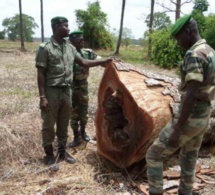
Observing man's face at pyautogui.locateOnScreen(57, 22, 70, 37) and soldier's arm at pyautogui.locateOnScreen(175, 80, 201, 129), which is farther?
man's face at pyautogui.locateOnScreen(57, 22, 70, 37)

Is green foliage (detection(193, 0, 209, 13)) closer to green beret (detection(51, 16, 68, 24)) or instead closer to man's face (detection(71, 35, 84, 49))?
man's face (detection(71, 35, 84, 49))

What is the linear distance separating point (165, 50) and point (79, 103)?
10.6 metres

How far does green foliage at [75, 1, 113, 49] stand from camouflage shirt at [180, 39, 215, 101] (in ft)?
73.1

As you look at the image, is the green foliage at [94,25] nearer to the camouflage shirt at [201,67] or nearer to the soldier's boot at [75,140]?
the soldier's boot at [75,140]

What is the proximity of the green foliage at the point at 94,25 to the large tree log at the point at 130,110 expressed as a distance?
21027 millimetres

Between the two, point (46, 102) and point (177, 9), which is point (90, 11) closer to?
point (177, 9)

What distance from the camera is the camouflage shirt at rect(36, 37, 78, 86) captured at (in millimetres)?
3467

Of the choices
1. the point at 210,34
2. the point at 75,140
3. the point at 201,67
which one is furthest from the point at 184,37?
the point at 210,34

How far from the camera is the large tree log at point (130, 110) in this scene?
3.24m

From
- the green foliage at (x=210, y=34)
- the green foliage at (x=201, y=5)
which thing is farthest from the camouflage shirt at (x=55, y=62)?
the green foliage at (x=201, y=5)

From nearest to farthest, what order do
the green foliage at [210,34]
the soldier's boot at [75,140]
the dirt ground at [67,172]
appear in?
the dirt ground at [67,172] < the soldier's boot at [75,140] < the green foliage at [210,34]

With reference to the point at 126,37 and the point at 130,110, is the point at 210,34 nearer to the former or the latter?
the point at 130,110

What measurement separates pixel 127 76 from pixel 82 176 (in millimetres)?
1108

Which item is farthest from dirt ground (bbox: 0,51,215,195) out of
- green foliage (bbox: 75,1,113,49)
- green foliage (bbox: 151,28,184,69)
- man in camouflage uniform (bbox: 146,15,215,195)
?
green foliage (bbox: 75,1,113,49)
